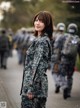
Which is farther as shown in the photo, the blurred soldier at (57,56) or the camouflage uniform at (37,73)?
the blurred soldier at (57,56)

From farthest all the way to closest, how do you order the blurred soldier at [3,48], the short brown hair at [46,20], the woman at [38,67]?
1. the blurred soldier at [3,48]
2. the short brown hair at [46,20]
3. the woman at [38,67]

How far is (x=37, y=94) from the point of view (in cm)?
847

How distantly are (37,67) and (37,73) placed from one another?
0.08 metres

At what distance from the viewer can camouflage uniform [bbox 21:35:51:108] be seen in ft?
27.6

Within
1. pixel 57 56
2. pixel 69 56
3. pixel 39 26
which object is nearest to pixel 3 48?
pixel 57 56

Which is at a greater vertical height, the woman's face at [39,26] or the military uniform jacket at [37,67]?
the woman's face at [39,26]

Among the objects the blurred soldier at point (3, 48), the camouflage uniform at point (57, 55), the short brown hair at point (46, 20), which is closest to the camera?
the short brown hair at point (46, 20)

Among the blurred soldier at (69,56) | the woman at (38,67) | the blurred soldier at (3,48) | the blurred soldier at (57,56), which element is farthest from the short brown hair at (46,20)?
the blurred soldier at (3,48)

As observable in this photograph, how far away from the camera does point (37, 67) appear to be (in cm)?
843

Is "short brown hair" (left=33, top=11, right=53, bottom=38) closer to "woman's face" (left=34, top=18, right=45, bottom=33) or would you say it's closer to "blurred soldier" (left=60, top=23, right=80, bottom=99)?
"woman's face" (left=34, top=18, right=45, bottom=33)

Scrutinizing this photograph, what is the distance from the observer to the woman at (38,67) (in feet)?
27.6

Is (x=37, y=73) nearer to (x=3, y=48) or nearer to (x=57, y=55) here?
(x=57, y=55)

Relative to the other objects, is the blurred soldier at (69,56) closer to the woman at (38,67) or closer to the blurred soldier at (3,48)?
the woman at (38,67)

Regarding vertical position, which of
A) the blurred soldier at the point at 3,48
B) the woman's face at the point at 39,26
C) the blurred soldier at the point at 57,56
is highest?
the woman's face at the point at 39,26
